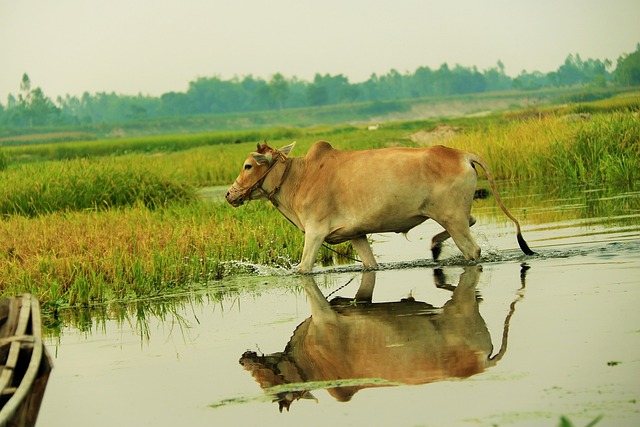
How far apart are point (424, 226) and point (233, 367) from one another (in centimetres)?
1071

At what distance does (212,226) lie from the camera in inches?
634

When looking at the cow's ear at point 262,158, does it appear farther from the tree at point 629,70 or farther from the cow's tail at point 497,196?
the tree at point 629,70

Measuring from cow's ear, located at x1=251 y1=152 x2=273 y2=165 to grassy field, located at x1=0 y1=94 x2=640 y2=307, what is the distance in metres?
1.39

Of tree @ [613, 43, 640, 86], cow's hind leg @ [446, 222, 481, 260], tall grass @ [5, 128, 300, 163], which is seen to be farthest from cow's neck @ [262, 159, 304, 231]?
tree @ [613, 43, 640, 86]

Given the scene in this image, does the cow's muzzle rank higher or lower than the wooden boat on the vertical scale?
higher

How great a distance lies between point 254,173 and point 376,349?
190 inches

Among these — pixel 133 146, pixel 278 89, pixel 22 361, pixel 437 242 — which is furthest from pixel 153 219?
pixel 278 89

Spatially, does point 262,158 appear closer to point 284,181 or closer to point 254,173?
point 254,173

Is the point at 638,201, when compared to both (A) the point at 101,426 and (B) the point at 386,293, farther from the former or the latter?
(A) the point at 101,426

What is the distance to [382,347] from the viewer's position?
839cm

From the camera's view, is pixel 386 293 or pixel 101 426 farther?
pixel 386 293

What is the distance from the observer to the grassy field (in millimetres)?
12742

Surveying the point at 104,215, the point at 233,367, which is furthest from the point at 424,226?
Answer: the point at 233,367

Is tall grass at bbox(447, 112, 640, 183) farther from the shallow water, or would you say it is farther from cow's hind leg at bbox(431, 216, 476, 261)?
cow's hind leg at bbox(431, 216, 476, 261)
